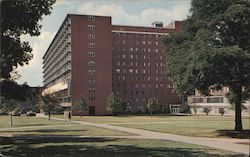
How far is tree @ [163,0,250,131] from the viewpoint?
2903cm

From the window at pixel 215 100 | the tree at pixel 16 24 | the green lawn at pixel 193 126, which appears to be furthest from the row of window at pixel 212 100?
the tree at pixel 16 24

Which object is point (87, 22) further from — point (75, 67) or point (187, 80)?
point (187, 80)

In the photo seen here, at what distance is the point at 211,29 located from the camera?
103 feet

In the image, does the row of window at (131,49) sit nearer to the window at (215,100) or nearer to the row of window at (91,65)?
the row of window at (91,65)

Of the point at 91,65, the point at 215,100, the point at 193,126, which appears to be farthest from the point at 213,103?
the point at 193,126

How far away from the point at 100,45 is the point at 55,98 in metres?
45.7

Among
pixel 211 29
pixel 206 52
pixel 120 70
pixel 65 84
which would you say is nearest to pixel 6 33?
pixel 206 52

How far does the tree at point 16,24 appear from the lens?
19.1 metres

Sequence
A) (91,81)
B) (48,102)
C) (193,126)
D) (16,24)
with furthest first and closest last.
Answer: (91,81)
(48,102)
(193,126)
(16,24)

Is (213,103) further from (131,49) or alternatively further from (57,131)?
(57,131)

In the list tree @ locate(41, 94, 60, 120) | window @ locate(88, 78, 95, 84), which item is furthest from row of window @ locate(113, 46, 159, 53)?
tree @ locate(41, 94, 60, 120)

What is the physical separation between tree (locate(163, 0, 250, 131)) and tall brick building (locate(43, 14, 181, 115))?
280 ft

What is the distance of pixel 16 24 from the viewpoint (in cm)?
1967

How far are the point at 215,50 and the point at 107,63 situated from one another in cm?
9311
